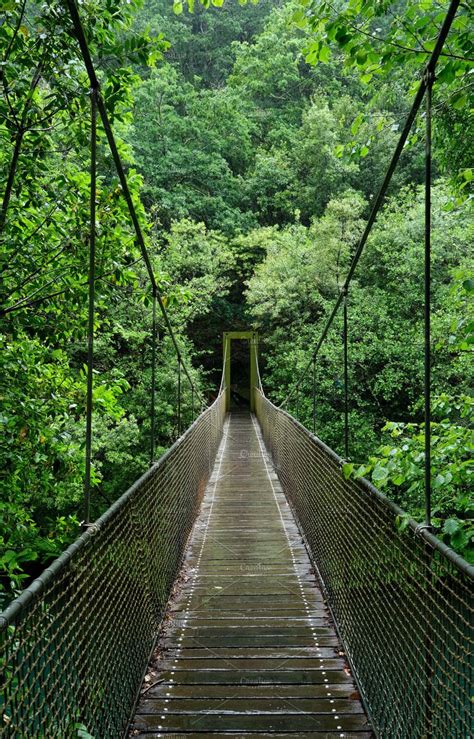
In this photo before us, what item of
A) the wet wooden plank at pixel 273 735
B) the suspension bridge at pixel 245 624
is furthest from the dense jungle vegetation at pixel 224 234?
the wet wooden plank at pixel 273 735

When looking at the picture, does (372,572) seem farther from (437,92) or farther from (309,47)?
(437,92)

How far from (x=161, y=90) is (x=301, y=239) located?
6301 millimetres

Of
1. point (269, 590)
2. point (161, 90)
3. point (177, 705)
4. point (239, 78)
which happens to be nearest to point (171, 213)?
point (161, 90)

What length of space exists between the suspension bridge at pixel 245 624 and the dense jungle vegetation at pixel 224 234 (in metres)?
0.30

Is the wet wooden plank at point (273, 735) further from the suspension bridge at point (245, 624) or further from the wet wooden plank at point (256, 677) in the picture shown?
the wet wooden plank at point (256, 677)

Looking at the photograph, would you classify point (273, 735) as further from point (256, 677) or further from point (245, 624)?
point (245, 624)

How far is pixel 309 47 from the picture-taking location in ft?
7.47

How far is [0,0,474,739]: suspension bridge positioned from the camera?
1.09 meters

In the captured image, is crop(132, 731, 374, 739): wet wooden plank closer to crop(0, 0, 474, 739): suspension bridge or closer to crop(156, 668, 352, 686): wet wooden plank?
crop(0, 0, 474, 739): suspension bridge

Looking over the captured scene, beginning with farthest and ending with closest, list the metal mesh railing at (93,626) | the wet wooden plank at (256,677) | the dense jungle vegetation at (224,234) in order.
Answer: the dense jungle vegetation at (224,234), the wet wooden plank at (256,677), the metal mesh railing at (93,626)

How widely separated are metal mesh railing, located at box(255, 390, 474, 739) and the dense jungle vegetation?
0.19 meters

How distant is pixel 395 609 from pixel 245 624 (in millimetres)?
929

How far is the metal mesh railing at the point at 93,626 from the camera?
37.3 inches

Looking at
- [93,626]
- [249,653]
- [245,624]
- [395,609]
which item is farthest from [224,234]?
[93,626]
